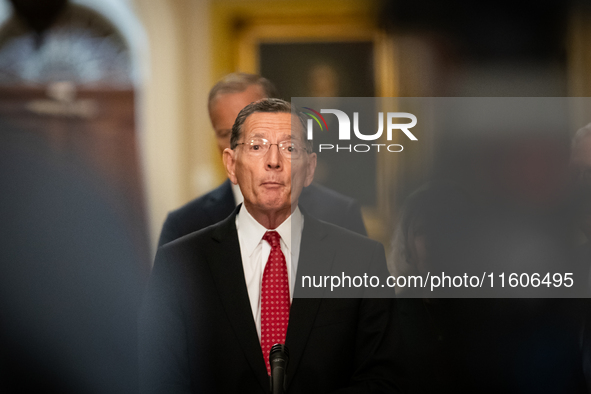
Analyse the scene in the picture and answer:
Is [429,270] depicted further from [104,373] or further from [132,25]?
[132,25]

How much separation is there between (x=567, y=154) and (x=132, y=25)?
2.46 m

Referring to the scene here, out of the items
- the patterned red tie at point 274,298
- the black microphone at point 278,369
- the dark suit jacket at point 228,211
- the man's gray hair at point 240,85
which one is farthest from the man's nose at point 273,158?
the black microphone at point 278,369

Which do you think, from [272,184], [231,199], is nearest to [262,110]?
[272,184]

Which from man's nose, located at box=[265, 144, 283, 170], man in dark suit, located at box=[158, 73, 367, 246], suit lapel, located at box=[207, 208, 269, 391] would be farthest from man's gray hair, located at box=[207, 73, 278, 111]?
suit lapel, located at box=[207, 208, 269, 391]

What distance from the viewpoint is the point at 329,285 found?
1.93 m

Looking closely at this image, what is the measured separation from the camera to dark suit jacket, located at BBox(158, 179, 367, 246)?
226 cm

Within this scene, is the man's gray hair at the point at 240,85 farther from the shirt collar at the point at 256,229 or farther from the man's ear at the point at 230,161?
the shirt collar at the point at 256,229

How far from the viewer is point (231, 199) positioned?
7.82 feet

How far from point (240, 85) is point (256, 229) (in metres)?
0.74

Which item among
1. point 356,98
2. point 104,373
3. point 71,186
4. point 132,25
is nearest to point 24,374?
point 104,373

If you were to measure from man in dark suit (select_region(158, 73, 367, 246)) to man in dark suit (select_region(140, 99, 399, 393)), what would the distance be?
0.34 meters

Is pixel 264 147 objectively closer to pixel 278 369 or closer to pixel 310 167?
Answer: pixel 310 167

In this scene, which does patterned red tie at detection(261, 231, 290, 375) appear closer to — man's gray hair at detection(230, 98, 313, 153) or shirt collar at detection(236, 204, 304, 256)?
shirt collar at detection(236, 204, 304, 256)

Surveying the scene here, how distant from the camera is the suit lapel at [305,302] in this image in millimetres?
1848
